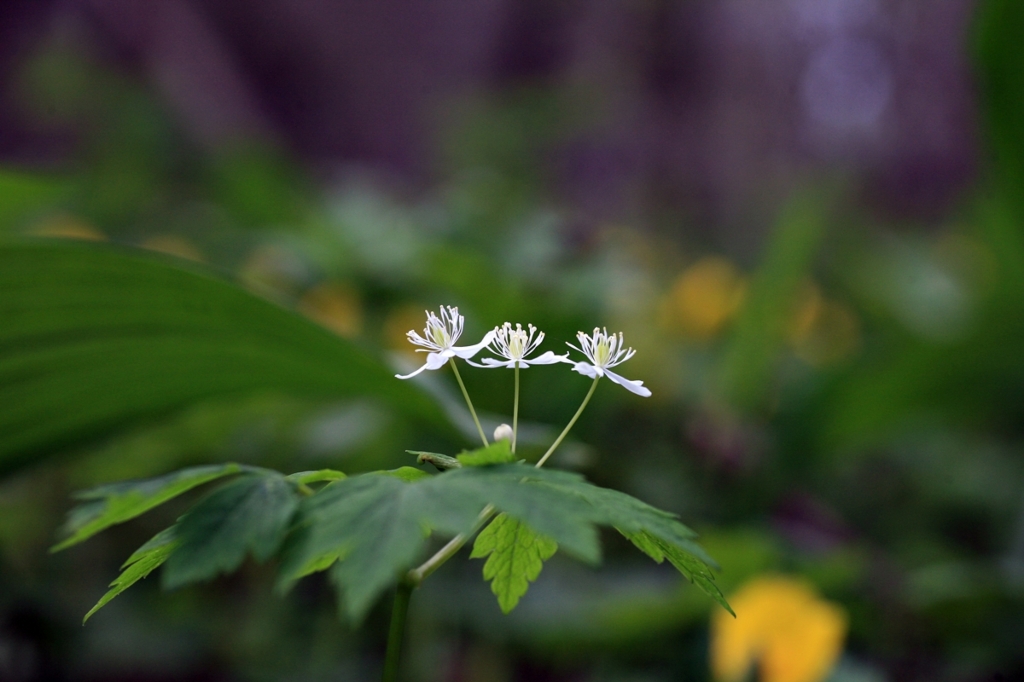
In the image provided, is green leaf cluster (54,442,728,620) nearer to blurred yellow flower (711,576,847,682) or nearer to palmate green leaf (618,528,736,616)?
palmate green leaf (618,528,736,616)

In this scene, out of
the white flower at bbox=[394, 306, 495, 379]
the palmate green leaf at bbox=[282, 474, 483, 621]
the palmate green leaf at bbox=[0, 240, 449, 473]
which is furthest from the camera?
the palmate green leaf at bbox=[0, 240, 449, 473]

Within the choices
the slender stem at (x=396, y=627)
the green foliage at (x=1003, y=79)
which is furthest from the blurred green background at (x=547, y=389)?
the slender stem at (x=396, y=627)

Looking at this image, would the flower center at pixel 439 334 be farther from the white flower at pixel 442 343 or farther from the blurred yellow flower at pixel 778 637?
the blurred yellow flower at pixel 778 637

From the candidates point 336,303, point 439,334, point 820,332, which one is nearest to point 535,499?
point 439,334

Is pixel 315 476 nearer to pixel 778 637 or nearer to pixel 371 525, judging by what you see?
pixel 371 525

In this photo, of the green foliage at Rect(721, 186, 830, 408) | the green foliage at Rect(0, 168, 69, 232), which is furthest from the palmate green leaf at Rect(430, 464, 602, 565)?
the green foliage at Rect(721, 186, 830, 408)

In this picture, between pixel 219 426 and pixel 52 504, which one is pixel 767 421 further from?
pixel 52 504

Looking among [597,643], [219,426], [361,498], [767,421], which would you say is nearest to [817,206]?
[767,421]
